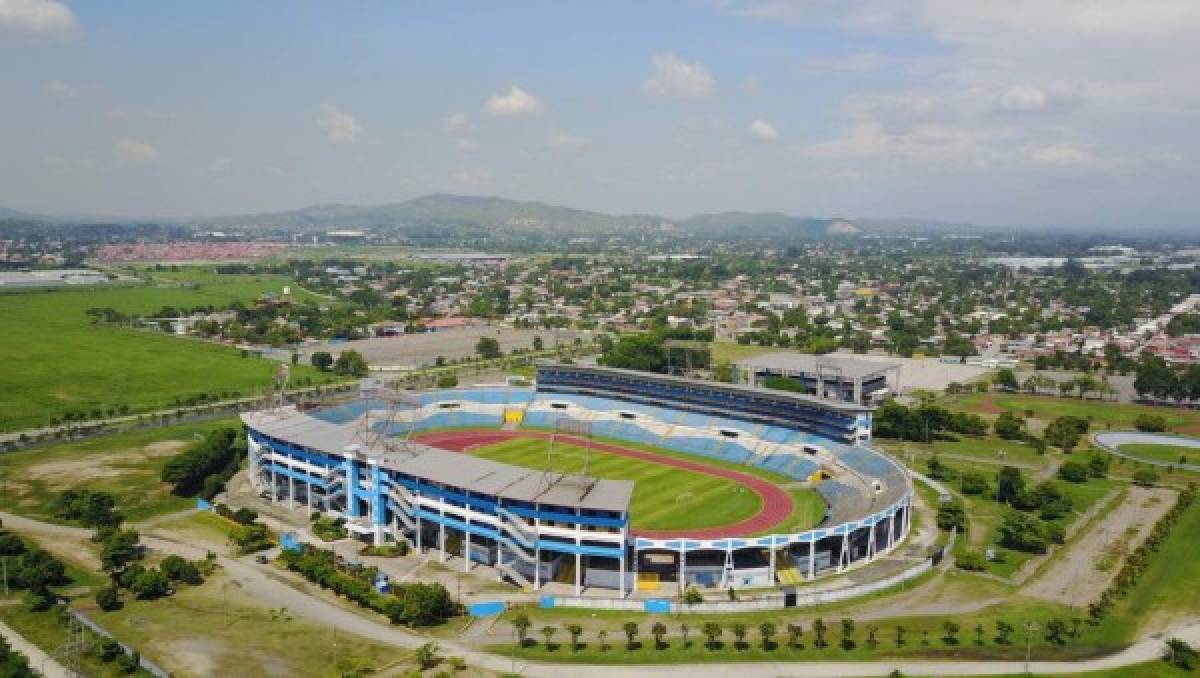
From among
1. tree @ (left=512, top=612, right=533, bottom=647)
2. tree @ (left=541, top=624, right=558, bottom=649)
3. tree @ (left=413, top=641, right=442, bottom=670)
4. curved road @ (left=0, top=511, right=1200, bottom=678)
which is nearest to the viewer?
tree @ (left=413, top=641, right=442, bottom=670)

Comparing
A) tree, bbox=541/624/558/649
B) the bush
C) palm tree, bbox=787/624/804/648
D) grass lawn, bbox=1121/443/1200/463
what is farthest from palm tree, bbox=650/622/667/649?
the bush

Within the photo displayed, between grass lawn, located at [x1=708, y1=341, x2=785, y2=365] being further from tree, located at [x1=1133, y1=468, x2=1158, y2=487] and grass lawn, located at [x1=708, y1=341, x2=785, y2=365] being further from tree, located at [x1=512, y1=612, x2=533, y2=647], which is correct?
tree, located at [x1=512, y1=612, x2=533, y2=647]

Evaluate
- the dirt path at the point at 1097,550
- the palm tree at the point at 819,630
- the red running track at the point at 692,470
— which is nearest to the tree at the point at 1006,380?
the dirt path at the point at 1097,550

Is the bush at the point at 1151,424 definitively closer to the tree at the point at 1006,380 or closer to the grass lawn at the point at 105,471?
the tree at the point at 1006,380

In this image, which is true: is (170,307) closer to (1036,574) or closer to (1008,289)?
(1036,574)

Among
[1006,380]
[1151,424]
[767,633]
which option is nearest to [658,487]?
[767,633]

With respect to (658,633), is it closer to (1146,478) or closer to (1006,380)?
(1146,478)
